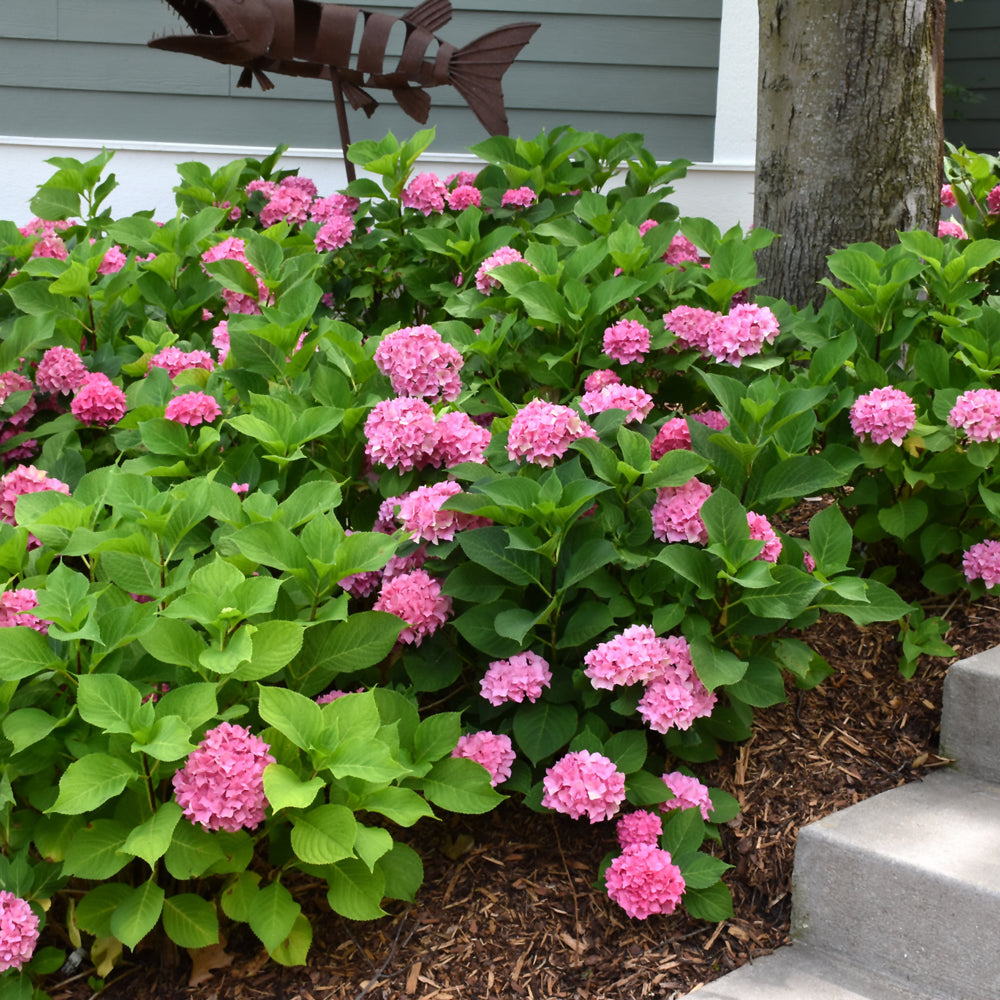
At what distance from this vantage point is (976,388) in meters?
2.30

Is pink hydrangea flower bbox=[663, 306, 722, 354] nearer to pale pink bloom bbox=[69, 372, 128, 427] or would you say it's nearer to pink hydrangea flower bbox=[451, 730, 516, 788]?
pink hydrangea flower bbox=[451, 730, 516, 788]

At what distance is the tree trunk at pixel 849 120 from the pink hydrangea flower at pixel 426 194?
97 centimetres

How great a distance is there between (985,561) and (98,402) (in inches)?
76.9

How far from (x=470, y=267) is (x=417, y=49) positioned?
122cm

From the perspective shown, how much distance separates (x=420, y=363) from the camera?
2129 millimetres

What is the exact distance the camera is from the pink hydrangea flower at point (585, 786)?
177 centimetres

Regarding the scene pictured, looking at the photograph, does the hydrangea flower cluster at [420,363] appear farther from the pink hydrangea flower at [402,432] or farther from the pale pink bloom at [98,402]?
the pale pink bloom at [98,402]

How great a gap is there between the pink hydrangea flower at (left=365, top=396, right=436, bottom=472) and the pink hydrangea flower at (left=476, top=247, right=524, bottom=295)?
0.67 meters

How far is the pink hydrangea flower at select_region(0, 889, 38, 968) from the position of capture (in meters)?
1.53

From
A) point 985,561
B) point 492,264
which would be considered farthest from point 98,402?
point 985,561

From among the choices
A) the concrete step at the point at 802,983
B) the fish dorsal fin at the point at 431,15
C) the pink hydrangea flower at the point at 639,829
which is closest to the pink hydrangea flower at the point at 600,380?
the pink hydrangea flower at the point at 639,829

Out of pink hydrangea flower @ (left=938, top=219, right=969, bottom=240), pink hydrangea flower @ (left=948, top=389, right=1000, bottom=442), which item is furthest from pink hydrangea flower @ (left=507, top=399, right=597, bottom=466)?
pink hydrangea flower @ (left=938, top=219, right=969, bottom=240)

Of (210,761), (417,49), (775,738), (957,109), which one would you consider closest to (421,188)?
(417,49)

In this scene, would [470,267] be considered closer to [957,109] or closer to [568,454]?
[568,454]
